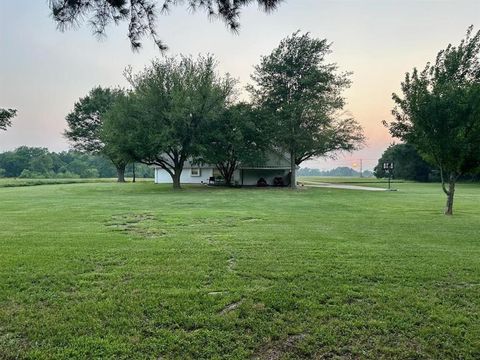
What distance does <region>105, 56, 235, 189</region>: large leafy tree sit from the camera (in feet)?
76.0

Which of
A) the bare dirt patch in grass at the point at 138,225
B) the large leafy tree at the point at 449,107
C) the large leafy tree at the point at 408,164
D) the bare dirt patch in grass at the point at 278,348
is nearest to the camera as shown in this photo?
the bare dirt patch in grass at the point at 278,348

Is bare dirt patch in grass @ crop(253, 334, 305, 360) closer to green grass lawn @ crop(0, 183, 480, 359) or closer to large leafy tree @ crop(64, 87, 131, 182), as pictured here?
green grass lawn @ crop(0, 183, 480, 359)

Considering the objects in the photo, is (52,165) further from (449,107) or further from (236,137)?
(449,107)

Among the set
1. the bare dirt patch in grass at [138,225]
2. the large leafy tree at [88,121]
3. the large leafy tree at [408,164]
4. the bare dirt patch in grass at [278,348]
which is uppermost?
the large leafy tree at [88,121]

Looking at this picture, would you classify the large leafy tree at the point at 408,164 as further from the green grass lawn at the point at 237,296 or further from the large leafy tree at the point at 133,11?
the large leafy tree at the point at 133,11

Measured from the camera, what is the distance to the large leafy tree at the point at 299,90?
86.8ft

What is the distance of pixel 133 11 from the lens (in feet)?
13.4

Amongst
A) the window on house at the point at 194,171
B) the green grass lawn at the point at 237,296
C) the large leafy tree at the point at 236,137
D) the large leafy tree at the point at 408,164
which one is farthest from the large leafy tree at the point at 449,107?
the large leafy tree at the point at 408,164

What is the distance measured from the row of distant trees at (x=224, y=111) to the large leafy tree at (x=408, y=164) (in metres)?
22.0

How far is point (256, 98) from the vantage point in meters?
28.5

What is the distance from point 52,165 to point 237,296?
78.0 metres

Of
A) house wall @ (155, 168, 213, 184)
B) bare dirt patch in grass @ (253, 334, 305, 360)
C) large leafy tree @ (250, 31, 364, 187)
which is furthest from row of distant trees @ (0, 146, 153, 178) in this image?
bare dirt patch in grass @ (253, 334, 305, 360)

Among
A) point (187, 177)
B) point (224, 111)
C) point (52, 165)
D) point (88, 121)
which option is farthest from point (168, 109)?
point (52, 165)

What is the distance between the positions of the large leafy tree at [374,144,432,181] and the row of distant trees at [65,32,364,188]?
866 inches
